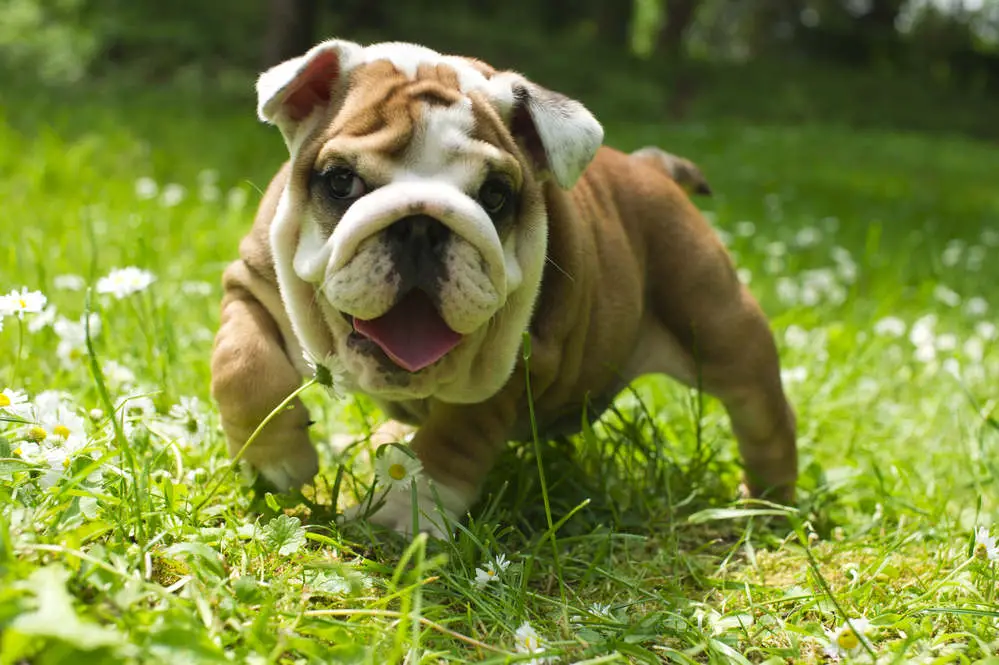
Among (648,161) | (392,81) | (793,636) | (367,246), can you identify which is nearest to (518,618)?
(793,636)

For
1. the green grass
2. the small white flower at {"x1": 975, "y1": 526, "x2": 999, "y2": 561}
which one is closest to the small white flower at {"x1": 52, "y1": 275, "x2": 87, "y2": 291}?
the green grass

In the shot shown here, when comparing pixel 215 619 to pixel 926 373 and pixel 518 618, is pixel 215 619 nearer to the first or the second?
pixel 518 618

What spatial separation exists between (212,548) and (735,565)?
1406 mm

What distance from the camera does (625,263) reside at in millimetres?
3025

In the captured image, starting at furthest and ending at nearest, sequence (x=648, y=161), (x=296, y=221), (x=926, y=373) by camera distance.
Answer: (x=926, y=373) < (x=648, y=161) < (x=296, y=221)

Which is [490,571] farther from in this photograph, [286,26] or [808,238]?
[286,26]

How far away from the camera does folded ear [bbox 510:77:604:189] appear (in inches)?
94.7

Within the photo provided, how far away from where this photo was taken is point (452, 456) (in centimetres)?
254

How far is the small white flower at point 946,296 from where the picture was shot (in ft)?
18.6

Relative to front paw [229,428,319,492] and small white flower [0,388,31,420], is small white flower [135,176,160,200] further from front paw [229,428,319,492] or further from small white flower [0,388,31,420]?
small white flower [0,388,31,420]

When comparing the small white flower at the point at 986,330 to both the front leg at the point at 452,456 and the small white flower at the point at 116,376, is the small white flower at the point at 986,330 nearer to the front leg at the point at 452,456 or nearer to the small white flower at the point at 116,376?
the front leg at the point at 452,456

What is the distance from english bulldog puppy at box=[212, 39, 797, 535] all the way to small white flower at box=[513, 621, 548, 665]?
1.27 ft

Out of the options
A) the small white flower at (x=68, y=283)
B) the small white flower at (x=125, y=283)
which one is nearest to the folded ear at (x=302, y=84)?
the small white flower at (x=125, y=283)

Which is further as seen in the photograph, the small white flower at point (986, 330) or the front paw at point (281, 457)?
the small white flower at point (986, 330)
